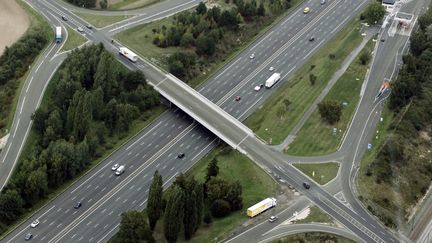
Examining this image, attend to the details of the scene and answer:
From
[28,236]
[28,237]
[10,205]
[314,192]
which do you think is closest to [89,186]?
[10,205]

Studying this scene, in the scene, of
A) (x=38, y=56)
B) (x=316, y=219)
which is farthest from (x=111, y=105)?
(x=316, y=219)

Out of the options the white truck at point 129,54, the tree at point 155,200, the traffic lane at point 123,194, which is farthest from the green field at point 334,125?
the white truck at point 129,54

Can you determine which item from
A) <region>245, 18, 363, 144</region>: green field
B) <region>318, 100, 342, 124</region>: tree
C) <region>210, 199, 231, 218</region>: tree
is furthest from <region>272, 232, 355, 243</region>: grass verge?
<region>318, 100, 342, 124</region>: tree

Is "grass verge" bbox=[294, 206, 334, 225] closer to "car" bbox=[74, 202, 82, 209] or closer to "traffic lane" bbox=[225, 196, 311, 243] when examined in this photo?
"traffic lane" bbox=[225, 196, 311, 243]

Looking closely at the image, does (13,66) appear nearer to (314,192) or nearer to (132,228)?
(132,228)

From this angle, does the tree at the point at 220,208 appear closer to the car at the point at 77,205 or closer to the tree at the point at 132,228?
the tree at the point at 132,228

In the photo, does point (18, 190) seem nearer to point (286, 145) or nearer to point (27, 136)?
point (27, 136)
